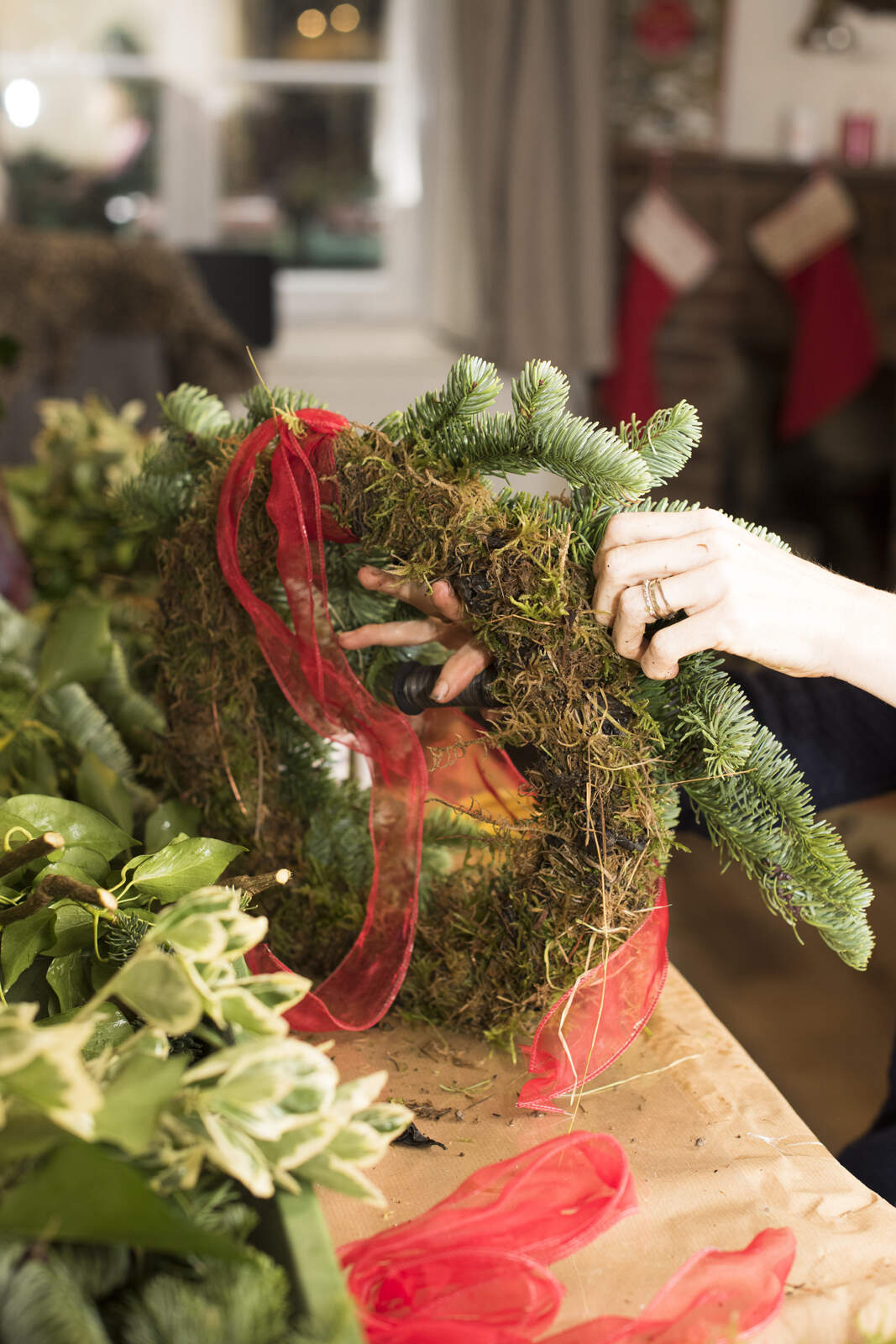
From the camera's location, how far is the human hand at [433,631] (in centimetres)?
64

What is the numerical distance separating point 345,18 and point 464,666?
3.28 m

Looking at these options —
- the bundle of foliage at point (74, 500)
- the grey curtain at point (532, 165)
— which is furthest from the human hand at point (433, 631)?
the grey curtain at point (532, 165)

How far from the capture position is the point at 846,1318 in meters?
0.49

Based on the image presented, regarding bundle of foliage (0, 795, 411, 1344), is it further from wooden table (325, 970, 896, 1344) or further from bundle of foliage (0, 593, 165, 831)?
bundle of foliage (0, 593, 165, 831)

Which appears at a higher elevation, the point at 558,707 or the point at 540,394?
the point at 540,394

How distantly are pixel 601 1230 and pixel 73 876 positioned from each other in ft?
1.05

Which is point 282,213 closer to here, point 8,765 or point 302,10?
point 302,10

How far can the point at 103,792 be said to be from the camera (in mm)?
728

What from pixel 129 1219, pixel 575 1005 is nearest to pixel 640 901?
pixel 575 1005

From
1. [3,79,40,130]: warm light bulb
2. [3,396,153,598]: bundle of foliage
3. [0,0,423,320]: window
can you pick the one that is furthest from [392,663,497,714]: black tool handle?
[3,79,40,130]: warm light bulb

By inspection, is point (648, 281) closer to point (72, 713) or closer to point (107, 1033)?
point (72, 713)

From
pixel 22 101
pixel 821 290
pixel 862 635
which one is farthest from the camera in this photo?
pixel 821 290

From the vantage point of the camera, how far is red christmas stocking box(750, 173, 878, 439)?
348 centimetres

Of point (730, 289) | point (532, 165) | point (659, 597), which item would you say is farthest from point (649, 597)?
point (730, 289)
